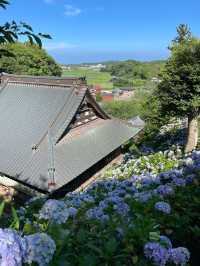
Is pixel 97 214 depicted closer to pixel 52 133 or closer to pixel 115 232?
pixel 115 232

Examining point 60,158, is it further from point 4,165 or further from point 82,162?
point 4,165

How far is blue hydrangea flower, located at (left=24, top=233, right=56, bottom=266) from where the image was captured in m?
1.92

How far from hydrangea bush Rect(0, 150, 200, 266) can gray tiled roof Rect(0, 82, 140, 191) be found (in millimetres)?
7321

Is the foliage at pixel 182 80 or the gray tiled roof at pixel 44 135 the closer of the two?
the foliage at pixel 182 80

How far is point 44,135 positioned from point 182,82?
6.34 metres

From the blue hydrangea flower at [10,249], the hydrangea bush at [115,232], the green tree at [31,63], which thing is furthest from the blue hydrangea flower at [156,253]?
the green tree at [31,63]

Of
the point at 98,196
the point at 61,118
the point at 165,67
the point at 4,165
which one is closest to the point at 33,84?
the point at 61,118

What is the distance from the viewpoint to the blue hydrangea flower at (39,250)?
192 centimetres

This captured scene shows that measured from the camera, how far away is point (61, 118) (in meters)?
13.9

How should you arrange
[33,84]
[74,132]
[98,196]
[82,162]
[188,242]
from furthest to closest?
[33,84]
[74,132]
[82,162]
[98,196]
[188,242]

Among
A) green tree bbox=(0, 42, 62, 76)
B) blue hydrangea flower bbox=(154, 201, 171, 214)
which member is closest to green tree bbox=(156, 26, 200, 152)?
blue hydrangea flower bbox=(154, 201, 171, 214)

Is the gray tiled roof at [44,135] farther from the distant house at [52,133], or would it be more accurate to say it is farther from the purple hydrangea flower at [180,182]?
the purple hydrangea flower at [180,182]

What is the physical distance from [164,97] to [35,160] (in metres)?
5.92

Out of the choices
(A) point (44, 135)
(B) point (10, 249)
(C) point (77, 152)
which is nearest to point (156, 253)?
(B) point (10, 249)
